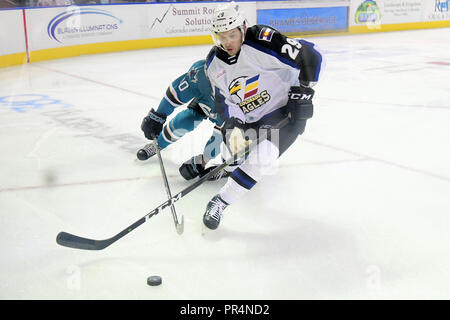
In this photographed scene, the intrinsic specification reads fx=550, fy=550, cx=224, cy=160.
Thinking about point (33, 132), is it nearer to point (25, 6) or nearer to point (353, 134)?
point (353, 134)

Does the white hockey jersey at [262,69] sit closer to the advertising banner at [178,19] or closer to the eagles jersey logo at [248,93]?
the eagles jersey logo at [248,93]

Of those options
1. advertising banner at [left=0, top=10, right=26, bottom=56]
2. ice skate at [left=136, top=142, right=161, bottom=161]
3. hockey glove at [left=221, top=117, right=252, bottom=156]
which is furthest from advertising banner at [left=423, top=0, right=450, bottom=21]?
hockey glove at [left=221, top=117, right=252, bottom=156]

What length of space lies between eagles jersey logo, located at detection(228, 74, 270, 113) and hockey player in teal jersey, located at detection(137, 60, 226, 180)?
0.35 metres

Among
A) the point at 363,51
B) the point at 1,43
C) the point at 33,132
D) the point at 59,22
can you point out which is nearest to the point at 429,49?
the point at 363,51

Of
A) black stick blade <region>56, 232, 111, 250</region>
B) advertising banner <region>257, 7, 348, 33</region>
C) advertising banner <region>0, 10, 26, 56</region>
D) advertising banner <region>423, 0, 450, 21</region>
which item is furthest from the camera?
advertising banner <region>423, 0, 450, 21</region>

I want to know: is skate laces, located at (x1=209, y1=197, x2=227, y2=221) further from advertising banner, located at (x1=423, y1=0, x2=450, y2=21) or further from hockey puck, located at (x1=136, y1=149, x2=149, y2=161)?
advertising banner, located at (x1=423, y1=0, x2=450, y2=21)

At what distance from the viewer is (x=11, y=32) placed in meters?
6.92

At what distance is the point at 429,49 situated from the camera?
28.4 feet

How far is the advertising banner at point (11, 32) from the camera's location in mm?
6766

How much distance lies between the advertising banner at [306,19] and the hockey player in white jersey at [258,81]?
7.97 meters

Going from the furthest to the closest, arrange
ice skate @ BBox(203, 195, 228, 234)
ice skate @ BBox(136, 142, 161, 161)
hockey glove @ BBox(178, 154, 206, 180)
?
1. ice skate @ BBox(136, 142, 161, 161)
2. hockey glove @ BBox(178, 154, 206, 180)
3. ice skate @ BBox(203, 195, 228, 234)

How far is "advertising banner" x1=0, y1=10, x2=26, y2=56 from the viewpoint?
6766mm

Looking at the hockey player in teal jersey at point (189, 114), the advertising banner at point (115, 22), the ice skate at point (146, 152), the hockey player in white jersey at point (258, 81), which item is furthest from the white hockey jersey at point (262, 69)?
the advertising banner at point (115, 22)

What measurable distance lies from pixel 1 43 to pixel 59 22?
1.13 meters
